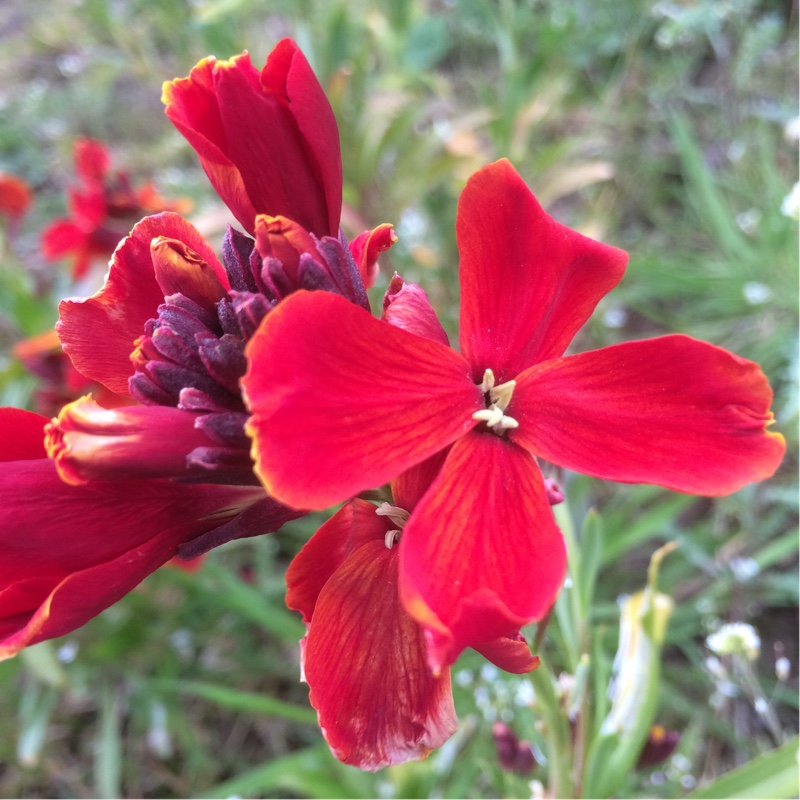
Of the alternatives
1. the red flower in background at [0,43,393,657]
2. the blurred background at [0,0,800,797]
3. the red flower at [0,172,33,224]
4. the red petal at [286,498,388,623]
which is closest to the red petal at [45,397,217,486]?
the red flower in background at [0,43,393,657]

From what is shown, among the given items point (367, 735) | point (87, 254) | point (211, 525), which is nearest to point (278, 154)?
point (211, 525)

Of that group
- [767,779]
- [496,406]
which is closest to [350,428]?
[496,406]

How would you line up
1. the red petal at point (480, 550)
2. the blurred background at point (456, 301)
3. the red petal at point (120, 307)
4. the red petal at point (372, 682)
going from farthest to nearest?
the blurred background at point (456, 301), the red petal at point (120, 307), the red petal at point (372, 682), the red petal at point (480, 550)

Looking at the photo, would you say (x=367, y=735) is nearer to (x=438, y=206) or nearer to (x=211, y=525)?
(x=211, y=525)

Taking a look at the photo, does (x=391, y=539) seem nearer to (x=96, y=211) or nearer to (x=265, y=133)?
(x=265, y=133)

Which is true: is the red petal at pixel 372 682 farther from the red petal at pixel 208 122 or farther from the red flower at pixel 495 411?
the red petal at pixel 208 122

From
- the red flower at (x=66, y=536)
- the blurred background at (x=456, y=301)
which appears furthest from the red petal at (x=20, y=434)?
the blurred background at (x=456, y=301)

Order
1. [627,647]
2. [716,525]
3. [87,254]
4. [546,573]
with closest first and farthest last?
[546,573], [627,647], [716,525], [87,254]
